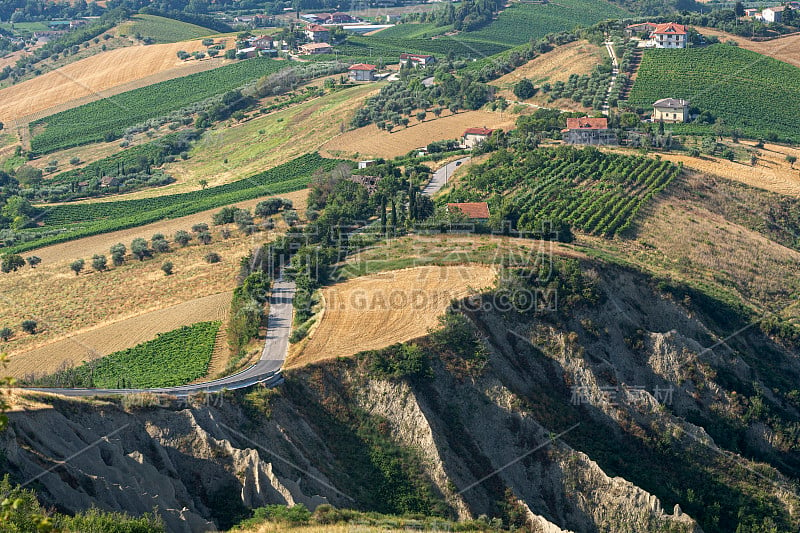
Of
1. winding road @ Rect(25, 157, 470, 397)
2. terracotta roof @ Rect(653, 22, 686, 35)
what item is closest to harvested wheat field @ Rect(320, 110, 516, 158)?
terracotta roof @ Rect(653, 22, 686, 35)

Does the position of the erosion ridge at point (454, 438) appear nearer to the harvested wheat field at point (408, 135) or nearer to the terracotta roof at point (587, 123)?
the terracotta roof at point (587, 123)

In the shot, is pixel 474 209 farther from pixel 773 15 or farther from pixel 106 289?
pixel 773 15

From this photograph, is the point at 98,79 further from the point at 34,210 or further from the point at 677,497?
the point at 677,497

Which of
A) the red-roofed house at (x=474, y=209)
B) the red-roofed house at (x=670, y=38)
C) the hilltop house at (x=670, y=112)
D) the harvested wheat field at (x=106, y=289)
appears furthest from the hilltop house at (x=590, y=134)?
the harvested wheat field at (x=106, y=289)

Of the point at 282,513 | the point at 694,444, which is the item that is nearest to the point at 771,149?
the point at 694,444

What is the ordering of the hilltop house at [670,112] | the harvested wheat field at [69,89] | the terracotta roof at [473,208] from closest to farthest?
the terracotta roof at [473,208]
the hilltop house at [670,112]
the harvested wheat field at [69,89]

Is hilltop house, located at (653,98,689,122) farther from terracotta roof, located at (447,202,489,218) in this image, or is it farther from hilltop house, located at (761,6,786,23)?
hilltop house, located at (761,6,786,23)

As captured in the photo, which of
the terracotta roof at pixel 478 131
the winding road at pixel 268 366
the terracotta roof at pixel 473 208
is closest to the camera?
Result: the winding road at pixel 268 366

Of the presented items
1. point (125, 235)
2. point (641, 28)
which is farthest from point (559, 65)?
point (125, 235)
